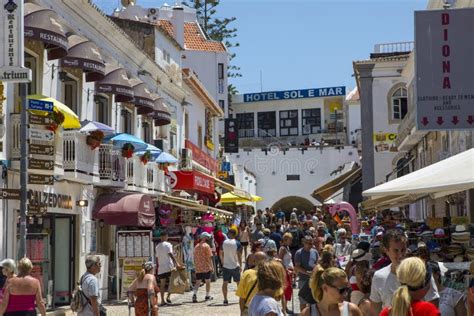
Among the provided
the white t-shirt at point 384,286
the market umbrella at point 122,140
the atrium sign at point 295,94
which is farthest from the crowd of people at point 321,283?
the atrium sign at point 295,94

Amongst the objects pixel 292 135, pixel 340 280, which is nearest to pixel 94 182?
pixel 340 280

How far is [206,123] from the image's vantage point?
4362cm

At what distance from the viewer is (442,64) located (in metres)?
14.1

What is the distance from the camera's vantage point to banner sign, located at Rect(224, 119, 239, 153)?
5291cm

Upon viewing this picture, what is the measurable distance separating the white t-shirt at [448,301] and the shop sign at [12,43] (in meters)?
8.02

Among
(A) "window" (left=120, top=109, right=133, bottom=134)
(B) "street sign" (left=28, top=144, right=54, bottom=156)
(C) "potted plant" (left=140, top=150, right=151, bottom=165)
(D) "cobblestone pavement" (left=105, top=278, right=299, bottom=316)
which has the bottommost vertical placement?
(D) "cobblestone pavement" (left=105, top=278, right=299, bottom=316)

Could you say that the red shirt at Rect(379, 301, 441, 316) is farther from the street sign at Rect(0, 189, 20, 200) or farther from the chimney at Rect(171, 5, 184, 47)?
the chimney at Rect(171, 5, 184, 47)

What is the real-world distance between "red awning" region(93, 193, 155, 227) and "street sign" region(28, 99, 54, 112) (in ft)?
19.6

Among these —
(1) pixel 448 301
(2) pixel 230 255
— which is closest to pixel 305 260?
(2) pixel 230 255

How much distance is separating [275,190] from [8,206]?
41.7 m

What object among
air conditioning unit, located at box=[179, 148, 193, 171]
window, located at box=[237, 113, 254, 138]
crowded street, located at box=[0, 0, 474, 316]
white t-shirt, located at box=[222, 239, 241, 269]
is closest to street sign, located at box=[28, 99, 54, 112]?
crowded street, located at box=[0, 0, 474, 316]

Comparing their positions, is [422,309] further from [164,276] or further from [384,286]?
Result: [164,276]

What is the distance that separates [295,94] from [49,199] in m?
55.9

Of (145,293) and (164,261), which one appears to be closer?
(145,293)
